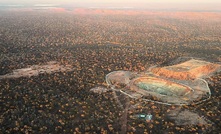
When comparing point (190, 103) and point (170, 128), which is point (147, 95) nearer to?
point (190, 103)

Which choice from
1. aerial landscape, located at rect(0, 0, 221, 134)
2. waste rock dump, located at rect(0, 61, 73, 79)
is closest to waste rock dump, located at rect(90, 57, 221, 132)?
aerial landscape, located at rect(0, 0, 221, 134)

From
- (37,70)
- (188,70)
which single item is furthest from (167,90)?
(37,70)

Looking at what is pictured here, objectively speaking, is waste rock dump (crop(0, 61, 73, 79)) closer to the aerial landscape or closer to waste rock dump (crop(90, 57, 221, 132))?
the aerial landscape

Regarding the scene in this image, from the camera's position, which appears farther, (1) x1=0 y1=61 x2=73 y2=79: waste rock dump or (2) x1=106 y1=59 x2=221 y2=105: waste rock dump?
(1) x1=0 y1=61 x2=73 y2=79: waste rock dump

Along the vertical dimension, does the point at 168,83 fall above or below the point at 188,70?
below

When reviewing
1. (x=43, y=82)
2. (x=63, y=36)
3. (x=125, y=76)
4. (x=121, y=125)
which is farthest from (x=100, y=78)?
(x=63, y=36)

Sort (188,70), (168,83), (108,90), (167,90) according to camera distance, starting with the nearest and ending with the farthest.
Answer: (108,90), (167,90), (168,83), (188,70)

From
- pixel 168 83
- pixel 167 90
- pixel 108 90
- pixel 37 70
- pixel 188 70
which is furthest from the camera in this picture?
pixel 37 70

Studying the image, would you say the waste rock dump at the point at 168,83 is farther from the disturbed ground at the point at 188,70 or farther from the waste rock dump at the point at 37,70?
the waste rock dump at the point at 37,70

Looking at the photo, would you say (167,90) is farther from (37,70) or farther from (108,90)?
(37,70)

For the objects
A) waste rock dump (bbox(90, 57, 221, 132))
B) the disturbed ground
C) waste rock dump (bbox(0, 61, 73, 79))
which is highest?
the disturbed ground

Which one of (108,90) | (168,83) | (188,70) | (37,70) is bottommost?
(37,70)
